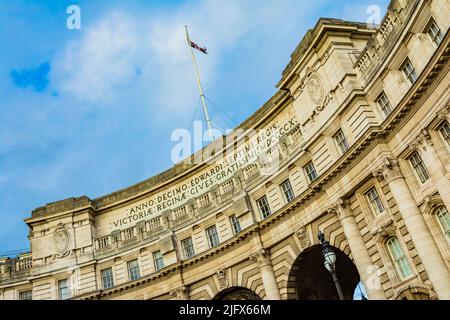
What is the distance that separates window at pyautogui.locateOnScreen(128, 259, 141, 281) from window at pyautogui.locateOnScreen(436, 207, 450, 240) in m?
27.3

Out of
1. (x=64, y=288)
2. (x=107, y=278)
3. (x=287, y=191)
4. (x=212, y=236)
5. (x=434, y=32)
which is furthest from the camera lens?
(x=64, y=288)

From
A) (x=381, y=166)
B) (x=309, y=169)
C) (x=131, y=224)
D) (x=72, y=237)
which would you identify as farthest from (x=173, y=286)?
(x=381, y=166)

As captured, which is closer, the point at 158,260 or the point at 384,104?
the point at 384,104

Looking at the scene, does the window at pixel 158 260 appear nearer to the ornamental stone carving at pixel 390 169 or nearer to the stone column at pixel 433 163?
the ornamental stone carving at pixel 390 169

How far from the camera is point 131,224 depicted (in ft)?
151

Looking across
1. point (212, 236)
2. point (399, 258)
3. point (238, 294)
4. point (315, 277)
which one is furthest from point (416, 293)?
point (212, 236)

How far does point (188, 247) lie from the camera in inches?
1599

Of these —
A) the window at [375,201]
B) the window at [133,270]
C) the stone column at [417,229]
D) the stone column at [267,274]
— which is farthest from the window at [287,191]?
the window at [133,270]

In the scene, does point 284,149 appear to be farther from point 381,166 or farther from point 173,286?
point 173,286

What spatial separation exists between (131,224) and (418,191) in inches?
1159

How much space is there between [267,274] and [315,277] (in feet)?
14.1

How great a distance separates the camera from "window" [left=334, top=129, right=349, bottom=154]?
30317 millimetres

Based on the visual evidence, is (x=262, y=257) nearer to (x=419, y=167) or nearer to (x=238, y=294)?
(x=238, y=294)

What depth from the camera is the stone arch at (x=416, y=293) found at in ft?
78.3
